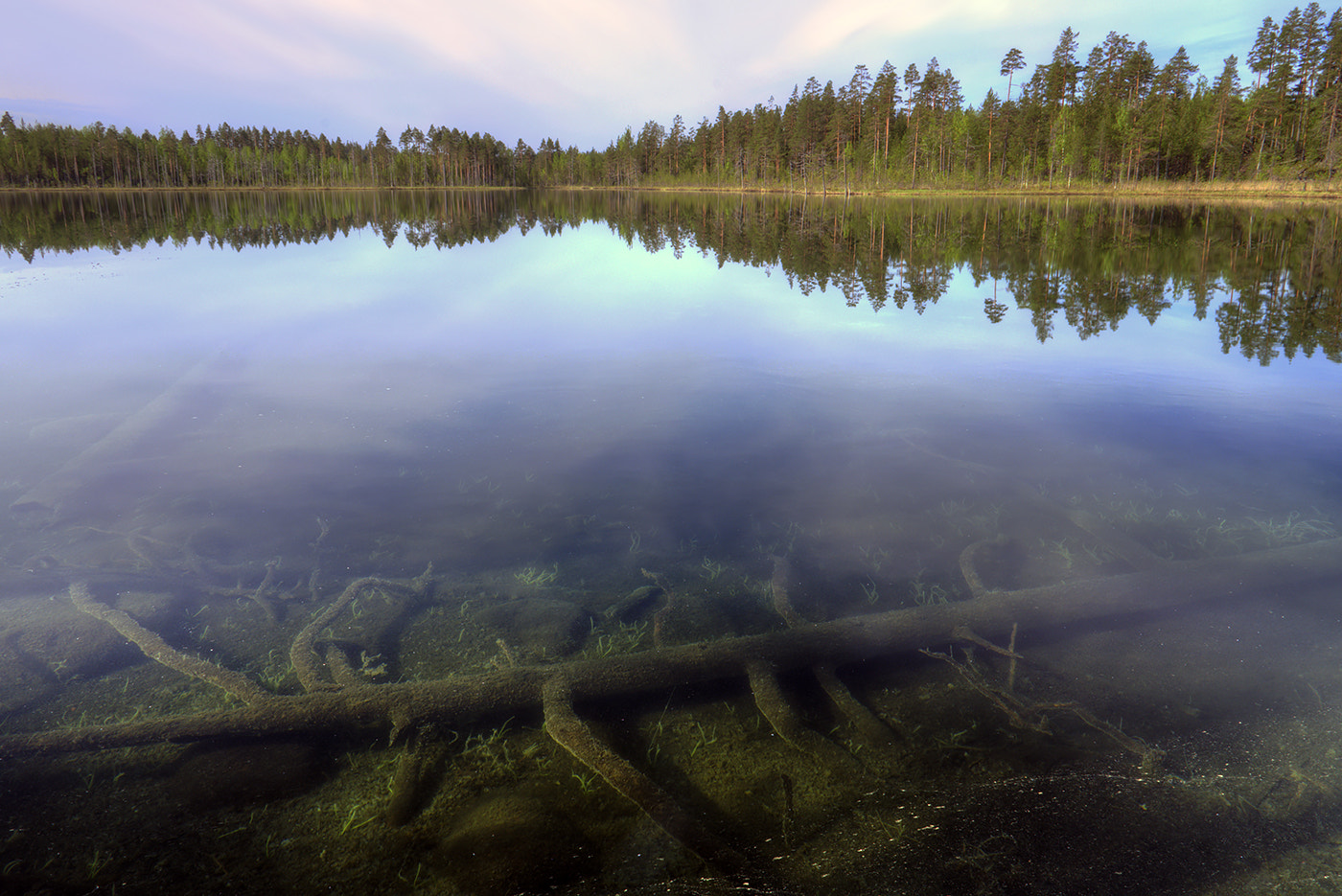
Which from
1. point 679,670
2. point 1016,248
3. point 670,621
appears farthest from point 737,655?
point 1016,248

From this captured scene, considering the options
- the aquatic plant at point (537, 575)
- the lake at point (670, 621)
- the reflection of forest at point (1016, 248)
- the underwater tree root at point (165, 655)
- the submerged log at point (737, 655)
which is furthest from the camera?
the reflection of forest at point (1016, 248)

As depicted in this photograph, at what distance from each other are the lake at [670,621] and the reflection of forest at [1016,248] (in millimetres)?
3802

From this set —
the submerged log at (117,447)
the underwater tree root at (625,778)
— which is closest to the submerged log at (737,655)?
the underwater tree root at (625,778)

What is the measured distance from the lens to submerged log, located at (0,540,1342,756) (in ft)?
13.1

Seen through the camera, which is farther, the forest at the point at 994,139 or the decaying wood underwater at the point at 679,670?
the forest at the point at 994,139

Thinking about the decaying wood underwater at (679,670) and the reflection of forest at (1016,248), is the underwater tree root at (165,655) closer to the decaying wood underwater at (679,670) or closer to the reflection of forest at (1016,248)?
the decaying wood underwater at (679,670)

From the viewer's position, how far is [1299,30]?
241 feet

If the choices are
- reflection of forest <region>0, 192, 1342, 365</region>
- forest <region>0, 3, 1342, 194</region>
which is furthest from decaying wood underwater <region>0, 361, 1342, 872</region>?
forest <region>0, 3, 1342, 194</region>

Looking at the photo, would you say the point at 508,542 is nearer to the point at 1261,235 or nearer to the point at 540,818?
the point at 540,818

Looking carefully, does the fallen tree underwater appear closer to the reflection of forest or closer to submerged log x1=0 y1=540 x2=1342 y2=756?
submerged log x1=0 y1=540 x2=1342 y2=756

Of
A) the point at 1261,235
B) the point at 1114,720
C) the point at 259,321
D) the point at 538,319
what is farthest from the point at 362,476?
the point at 1261,235

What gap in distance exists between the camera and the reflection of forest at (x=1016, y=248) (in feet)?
50.4

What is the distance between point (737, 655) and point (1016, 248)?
26.0 meters

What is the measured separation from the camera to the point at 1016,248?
25.6 meters
